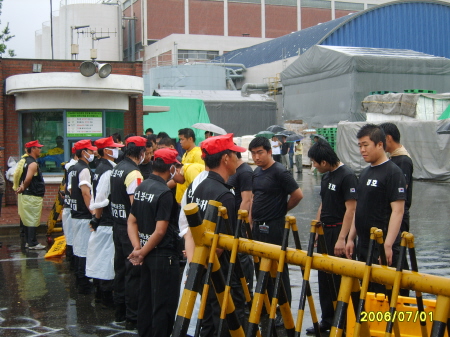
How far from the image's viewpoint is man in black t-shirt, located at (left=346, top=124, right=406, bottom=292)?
16.4 ft

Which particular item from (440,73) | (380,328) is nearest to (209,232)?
(380,328)

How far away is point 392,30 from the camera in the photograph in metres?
39.7

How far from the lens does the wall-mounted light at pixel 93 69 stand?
1409 cm

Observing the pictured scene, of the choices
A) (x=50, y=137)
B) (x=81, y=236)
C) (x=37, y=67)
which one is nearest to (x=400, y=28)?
(x=37, y=67)

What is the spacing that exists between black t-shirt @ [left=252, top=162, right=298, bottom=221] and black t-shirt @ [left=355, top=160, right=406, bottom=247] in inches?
46.3

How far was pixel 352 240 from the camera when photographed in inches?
215

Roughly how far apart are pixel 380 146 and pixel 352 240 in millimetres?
956

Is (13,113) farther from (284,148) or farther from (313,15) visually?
(313,15)

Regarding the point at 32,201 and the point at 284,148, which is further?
the point at 284,148

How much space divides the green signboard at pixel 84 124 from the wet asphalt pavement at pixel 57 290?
340 cm

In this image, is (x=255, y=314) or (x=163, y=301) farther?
(x=163, y=301)

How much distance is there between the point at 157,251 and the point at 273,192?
1.68 meters

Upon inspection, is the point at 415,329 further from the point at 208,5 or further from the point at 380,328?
the point at 208,5
